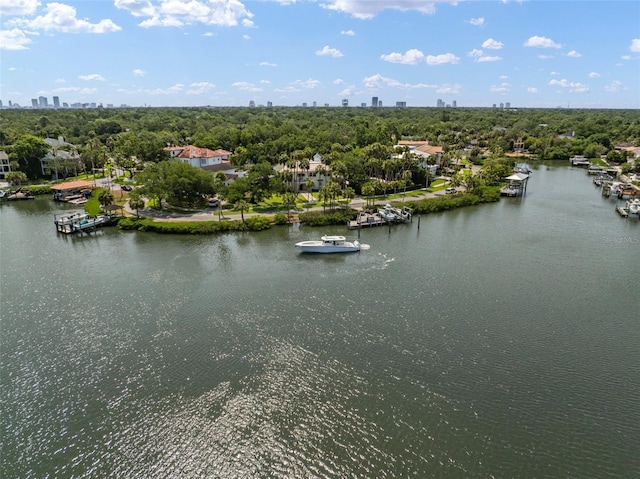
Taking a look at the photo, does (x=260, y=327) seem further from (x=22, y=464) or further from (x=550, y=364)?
(x=550, y=364)

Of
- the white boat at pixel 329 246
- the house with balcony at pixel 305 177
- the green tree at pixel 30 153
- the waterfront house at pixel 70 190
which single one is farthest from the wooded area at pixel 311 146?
the white boat at pixel 329 246

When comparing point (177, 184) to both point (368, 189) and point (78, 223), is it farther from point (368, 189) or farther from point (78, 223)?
point (368, 189)

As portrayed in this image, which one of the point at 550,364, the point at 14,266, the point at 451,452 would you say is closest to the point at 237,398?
the point at 451,452

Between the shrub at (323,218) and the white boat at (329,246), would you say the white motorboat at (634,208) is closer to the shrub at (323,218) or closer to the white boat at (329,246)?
the shrub at (323,218)

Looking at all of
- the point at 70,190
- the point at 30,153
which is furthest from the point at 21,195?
the point at 30,153

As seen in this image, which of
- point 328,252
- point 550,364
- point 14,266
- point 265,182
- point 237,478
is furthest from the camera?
point 265,182

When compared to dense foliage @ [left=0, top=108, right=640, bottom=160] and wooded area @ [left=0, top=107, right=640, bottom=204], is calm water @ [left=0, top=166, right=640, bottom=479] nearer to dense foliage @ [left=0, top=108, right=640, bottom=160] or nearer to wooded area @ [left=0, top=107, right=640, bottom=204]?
wooded area @ [left=0, top=107, right=640, bottom=204]

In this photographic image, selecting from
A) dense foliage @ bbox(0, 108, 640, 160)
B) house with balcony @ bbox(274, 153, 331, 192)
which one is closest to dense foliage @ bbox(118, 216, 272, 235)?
house with balcony @ bbox(274, 153, 331, 192)
